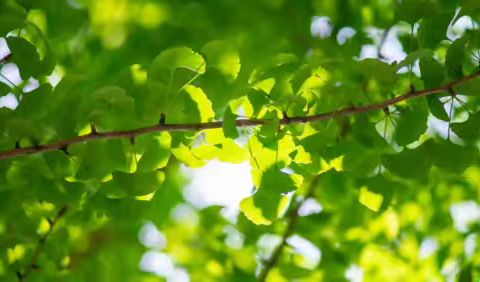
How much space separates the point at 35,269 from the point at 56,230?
0.05 meters

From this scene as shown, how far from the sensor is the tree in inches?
19.3

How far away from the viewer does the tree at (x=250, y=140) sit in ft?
1.61

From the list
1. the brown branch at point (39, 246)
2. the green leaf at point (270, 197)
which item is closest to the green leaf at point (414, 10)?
the green leaf at point (270, 197)

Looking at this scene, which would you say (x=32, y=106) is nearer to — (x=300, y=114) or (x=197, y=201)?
(x=300, y=114)

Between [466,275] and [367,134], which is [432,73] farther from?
[466,275]

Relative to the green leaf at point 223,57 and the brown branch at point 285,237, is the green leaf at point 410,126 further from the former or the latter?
the brown branch at point 285,237

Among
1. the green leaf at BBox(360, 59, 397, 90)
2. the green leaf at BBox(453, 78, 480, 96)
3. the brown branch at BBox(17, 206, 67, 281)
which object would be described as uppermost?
the green leaf at BBox(453, 78, 480, 96)

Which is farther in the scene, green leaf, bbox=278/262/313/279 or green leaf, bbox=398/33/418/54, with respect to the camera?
green leaf, bbox=278/262/313/279

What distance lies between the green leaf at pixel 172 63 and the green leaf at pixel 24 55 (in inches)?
4.6

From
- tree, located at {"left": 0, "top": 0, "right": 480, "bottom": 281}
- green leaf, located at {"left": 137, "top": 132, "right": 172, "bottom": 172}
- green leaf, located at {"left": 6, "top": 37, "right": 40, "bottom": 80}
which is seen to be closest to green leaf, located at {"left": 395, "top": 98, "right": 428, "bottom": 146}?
tree, located at {"left": 0, "top": 0, "right": 480, "bottom": 281}

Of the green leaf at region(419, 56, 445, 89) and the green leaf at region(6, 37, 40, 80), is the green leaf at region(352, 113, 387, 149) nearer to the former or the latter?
the green leaf at region(419, 56, 445, 89)

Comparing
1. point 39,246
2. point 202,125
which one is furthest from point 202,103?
point 39,246

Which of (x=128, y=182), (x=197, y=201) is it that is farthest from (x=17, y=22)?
(x=197, y=201)

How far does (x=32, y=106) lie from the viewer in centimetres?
50
